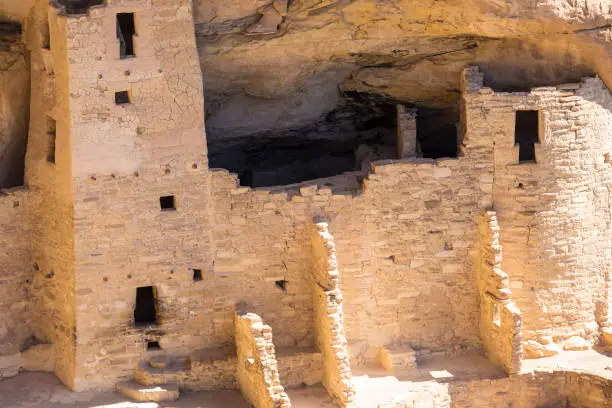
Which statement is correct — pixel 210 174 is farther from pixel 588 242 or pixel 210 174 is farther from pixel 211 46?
pixel 588 242

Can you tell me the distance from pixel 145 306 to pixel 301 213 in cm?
309

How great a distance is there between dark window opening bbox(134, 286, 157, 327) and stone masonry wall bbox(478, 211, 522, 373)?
216 inches

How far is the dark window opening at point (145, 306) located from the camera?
78.0 feet

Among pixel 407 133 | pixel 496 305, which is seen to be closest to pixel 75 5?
pixel 407 133

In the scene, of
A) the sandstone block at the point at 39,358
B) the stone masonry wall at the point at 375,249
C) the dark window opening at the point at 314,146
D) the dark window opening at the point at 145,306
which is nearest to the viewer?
the stone masonry wall at the point at 375,249

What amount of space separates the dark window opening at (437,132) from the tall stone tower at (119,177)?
189 inches

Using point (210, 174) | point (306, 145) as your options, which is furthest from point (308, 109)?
point (210, 174)

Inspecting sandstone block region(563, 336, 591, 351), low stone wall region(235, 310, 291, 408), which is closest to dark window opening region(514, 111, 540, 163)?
sandstone block region(563, 336, 591, 351)

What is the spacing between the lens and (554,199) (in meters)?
23.9

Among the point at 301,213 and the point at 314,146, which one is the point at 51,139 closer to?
the point at 301,213

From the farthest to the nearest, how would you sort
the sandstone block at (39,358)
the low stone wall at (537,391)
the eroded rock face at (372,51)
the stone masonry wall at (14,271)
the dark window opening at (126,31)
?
the low stone wall at (537,391), the sandstone block at (39,358), the stone masonry wall at (14,271), the eroded rock face at (372,51), the dark window opening at (126,31)

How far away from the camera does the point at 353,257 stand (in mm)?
23531

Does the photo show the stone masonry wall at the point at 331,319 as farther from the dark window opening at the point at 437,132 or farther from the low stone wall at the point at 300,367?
the dark window opening at the point at 437,132

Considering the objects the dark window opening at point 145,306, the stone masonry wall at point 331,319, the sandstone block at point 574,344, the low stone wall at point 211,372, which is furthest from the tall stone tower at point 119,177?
the sandstone block at point 574,344
